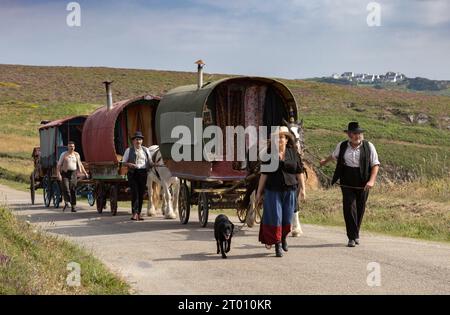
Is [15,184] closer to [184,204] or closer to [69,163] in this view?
[69,163]

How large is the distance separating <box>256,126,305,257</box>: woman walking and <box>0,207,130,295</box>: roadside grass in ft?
8.31

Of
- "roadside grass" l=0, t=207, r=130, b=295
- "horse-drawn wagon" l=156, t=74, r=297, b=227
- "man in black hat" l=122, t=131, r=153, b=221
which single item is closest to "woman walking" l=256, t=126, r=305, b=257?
"roadside grass" l=0, t=207, r=130, b=295

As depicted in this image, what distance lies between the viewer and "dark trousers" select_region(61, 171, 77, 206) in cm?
2269

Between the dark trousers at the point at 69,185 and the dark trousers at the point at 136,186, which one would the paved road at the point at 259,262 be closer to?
the dark trousers at the point at 136,186

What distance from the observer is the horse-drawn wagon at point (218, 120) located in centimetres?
1675

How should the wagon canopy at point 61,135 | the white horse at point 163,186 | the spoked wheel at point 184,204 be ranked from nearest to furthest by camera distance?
1. the spoked wheel at point 184,204
2. the white horse at point 163,186
3. the wagon canopy at point 61,135

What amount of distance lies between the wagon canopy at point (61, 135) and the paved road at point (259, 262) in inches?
380

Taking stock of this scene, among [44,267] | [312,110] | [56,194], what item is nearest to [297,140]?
[44,267]

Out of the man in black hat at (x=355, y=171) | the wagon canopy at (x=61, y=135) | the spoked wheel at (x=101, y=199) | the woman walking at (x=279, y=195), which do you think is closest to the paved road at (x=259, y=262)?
the woman walking at (x=279, y=195)

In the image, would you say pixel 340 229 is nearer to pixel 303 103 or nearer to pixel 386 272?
pixel 386 272

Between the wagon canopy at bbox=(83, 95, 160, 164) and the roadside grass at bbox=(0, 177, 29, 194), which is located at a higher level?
the wagon canopy at bbox=(83, 95, 160, 164)

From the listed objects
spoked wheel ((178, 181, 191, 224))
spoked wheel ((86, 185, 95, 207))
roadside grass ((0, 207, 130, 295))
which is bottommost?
spoked wheel ((86, 185, 95, 207))

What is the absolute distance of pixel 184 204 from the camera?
709 inches

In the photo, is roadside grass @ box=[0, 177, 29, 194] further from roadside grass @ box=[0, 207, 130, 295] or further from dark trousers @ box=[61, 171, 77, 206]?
roadside grass @ box=[0, 207, 130, 295]
